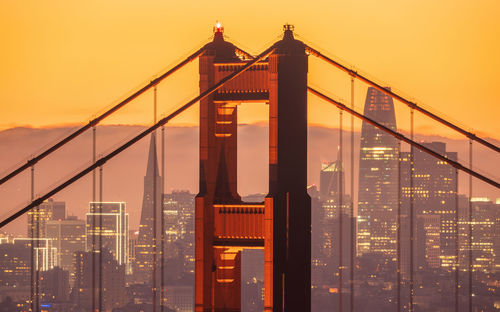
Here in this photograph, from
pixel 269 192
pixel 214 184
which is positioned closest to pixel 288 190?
pixel 269 192

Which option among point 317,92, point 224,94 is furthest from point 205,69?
point 317,92

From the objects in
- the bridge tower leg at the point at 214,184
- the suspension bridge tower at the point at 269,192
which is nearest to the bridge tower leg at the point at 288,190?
the suspension bridge tower at the point at 269,192

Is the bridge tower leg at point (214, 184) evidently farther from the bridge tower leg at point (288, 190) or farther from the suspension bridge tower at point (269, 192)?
the bridge tower leg at point (288, 190)

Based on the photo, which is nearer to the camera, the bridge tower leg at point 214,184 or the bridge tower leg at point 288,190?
the bridge tower leg at point 288,190

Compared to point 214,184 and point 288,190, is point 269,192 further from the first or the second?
point 214,184

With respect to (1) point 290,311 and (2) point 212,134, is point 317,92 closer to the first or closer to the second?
(2) point 212,134

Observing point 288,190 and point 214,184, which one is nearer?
point 288,190
